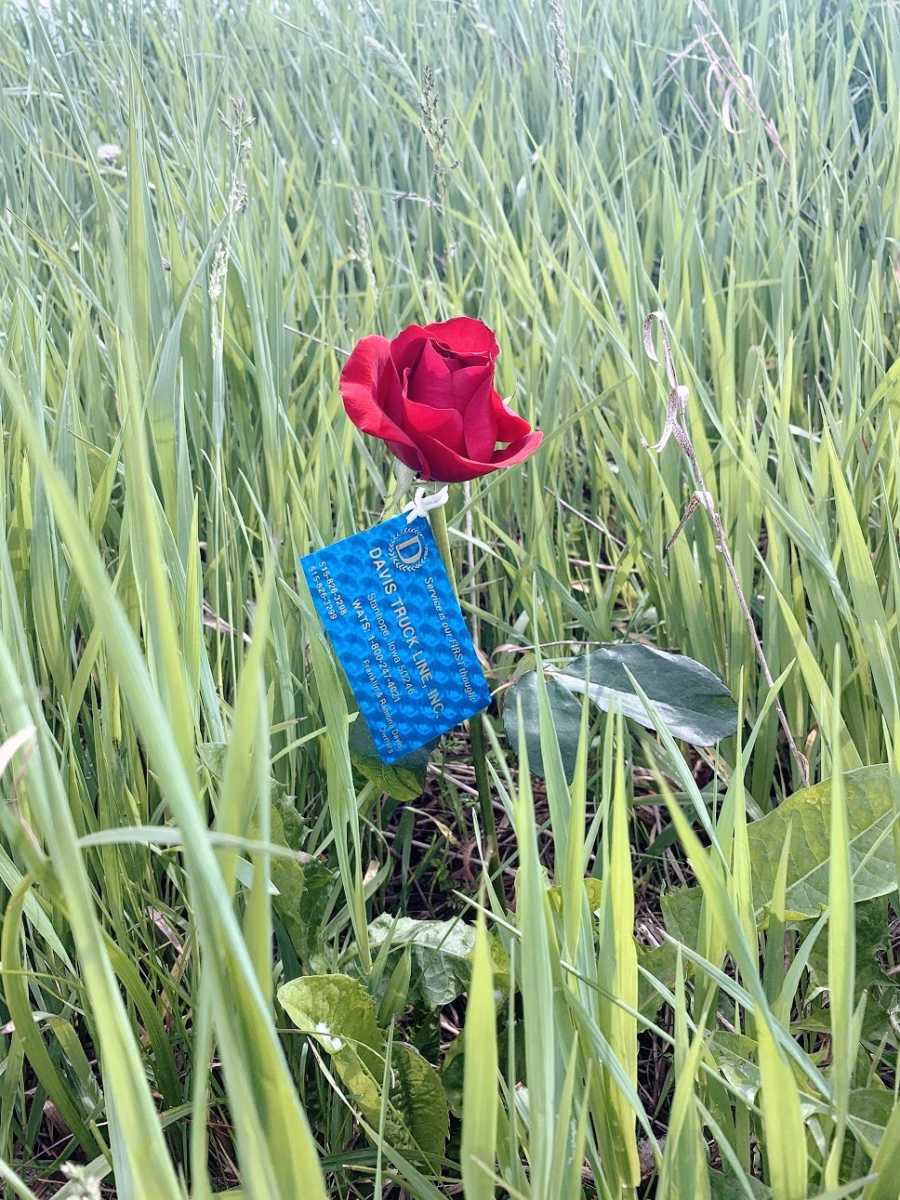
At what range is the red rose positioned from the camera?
608 mm

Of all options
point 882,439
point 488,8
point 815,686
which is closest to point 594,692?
point 815,686

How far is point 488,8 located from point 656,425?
1839 mm

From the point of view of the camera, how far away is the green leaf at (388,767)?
2.29 feet

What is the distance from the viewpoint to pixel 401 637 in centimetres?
67

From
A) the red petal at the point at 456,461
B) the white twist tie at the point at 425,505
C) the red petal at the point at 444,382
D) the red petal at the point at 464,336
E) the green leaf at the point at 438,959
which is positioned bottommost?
the green leaf at the point at 438,959

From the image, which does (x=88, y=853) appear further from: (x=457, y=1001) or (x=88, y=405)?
(x=88, y=405)

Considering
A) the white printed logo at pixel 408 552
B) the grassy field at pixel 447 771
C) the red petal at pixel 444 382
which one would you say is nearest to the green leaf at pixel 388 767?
the grassy field at pixel 447 771

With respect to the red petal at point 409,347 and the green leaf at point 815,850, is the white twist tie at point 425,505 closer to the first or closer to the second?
the red petal at point 409,347

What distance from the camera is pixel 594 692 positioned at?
2.22ft

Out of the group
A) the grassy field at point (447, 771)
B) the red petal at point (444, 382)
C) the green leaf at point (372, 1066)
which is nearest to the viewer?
the grassy field at point (447, 771)

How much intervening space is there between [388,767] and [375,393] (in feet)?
0.82

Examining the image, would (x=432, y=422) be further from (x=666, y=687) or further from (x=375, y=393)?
(x=666, y=687)

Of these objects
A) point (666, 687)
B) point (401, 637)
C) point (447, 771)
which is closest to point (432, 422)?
point (401, 637)

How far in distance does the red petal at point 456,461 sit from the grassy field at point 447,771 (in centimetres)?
12
